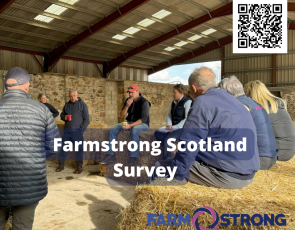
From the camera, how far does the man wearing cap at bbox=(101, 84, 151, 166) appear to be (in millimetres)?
4559

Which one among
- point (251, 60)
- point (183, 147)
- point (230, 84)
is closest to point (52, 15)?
point (230, 84)

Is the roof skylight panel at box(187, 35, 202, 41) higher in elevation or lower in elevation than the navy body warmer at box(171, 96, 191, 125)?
higher

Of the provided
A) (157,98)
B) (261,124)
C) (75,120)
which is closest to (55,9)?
(75,120)

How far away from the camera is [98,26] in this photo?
12.4 meters

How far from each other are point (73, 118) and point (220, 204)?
4.06 meters

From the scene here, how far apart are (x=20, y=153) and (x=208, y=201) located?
1325 millimetres

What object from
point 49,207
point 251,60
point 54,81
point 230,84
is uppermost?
point 251,60

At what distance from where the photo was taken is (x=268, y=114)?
3156 millimetres

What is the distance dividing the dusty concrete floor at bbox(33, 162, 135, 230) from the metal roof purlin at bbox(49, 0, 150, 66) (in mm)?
8079

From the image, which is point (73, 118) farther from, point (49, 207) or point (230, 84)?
point (230, 84)

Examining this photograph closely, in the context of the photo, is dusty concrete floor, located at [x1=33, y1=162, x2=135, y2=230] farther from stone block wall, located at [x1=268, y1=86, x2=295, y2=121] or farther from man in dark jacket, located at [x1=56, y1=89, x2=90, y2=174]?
stone block wall, located at [x1=268, y1=86, x2=295, y2=121]

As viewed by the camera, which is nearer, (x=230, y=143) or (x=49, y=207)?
(x=230, y=143)

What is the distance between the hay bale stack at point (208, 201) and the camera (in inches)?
73.7

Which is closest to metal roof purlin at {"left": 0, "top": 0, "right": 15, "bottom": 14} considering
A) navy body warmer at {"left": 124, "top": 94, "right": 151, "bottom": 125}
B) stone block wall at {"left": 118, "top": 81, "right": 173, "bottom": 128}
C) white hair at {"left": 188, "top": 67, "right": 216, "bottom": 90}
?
navy body warmer at {"left": 124, "top": 94, "right": 151, "bottom": 125}
